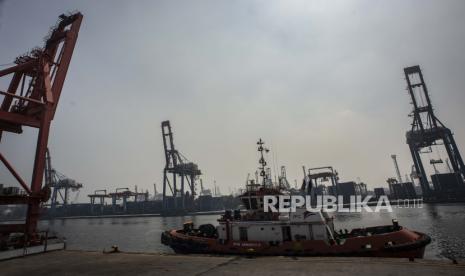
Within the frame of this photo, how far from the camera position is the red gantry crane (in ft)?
60.5

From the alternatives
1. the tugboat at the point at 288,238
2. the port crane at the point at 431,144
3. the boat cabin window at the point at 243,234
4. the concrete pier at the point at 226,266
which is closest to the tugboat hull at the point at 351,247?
the tugboat at the point at 288,238

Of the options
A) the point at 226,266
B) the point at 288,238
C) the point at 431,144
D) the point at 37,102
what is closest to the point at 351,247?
the point at 288,238

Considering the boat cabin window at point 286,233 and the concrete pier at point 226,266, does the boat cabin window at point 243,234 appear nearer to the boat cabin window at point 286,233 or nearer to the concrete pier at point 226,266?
the boat cabin window at point 286,233

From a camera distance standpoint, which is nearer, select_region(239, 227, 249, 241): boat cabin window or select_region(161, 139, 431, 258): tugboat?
select_region(161, 139, 431, 258): tugboat

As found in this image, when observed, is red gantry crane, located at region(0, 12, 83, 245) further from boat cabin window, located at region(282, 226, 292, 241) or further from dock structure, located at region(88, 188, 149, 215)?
dock structure, located at region(88, 188, 149, 215)

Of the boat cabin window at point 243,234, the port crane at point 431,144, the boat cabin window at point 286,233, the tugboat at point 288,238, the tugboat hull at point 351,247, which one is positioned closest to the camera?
the tugboat hull at point 351,247

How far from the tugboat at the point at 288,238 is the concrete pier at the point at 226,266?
201 inches

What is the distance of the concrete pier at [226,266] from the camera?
7609mm

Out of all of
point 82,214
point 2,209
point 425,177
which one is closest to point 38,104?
point 425,177

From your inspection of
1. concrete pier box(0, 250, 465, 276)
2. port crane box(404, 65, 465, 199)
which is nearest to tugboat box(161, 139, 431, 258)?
concrete pier box(0, 250, 465, 276)

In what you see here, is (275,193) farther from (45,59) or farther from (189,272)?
(45,59)

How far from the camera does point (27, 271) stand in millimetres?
10188

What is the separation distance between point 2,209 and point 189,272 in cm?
21016

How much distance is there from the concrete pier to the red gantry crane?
674 cm
